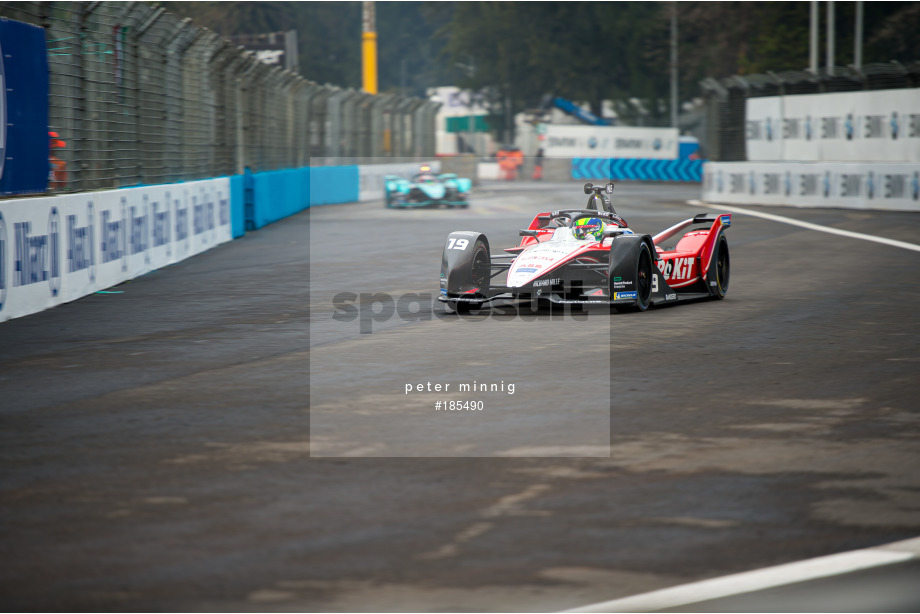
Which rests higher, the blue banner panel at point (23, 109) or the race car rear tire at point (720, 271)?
the blue banner panel at point (23, 109)

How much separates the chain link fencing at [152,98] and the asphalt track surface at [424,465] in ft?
8.93

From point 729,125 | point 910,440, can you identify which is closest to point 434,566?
point 910,440

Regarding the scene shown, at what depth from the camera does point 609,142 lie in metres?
56.5

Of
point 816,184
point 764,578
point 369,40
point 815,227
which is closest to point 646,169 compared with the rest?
point 369,40

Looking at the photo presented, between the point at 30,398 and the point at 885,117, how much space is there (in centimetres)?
2507

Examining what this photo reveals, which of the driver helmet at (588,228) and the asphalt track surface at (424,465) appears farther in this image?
the driver helmet at (588,228)

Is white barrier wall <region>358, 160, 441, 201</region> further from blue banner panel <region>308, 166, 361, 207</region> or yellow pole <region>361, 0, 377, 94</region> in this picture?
yellow pole <region>361, 0, 377, 94</region>

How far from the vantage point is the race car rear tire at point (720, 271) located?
475 inches

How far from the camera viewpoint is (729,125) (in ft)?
115

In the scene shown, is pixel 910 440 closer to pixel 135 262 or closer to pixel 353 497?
pixel 353 497

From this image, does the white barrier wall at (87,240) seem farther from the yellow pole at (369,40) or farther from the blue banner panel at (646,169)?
the blue banner panel at (646,169)

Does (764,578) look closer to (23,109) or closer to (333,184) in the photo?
(23,109)

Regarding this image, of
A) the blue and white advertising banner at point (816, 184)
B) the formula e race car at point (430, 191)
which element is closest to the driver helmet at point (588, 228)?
the blue and white advertising banner at point (816, 184)

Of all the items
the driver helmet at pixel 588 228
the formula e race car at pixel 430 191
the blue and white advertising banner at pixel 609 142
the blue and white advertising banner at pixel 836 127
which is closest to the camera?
the driver helmet at pixel 588 228
